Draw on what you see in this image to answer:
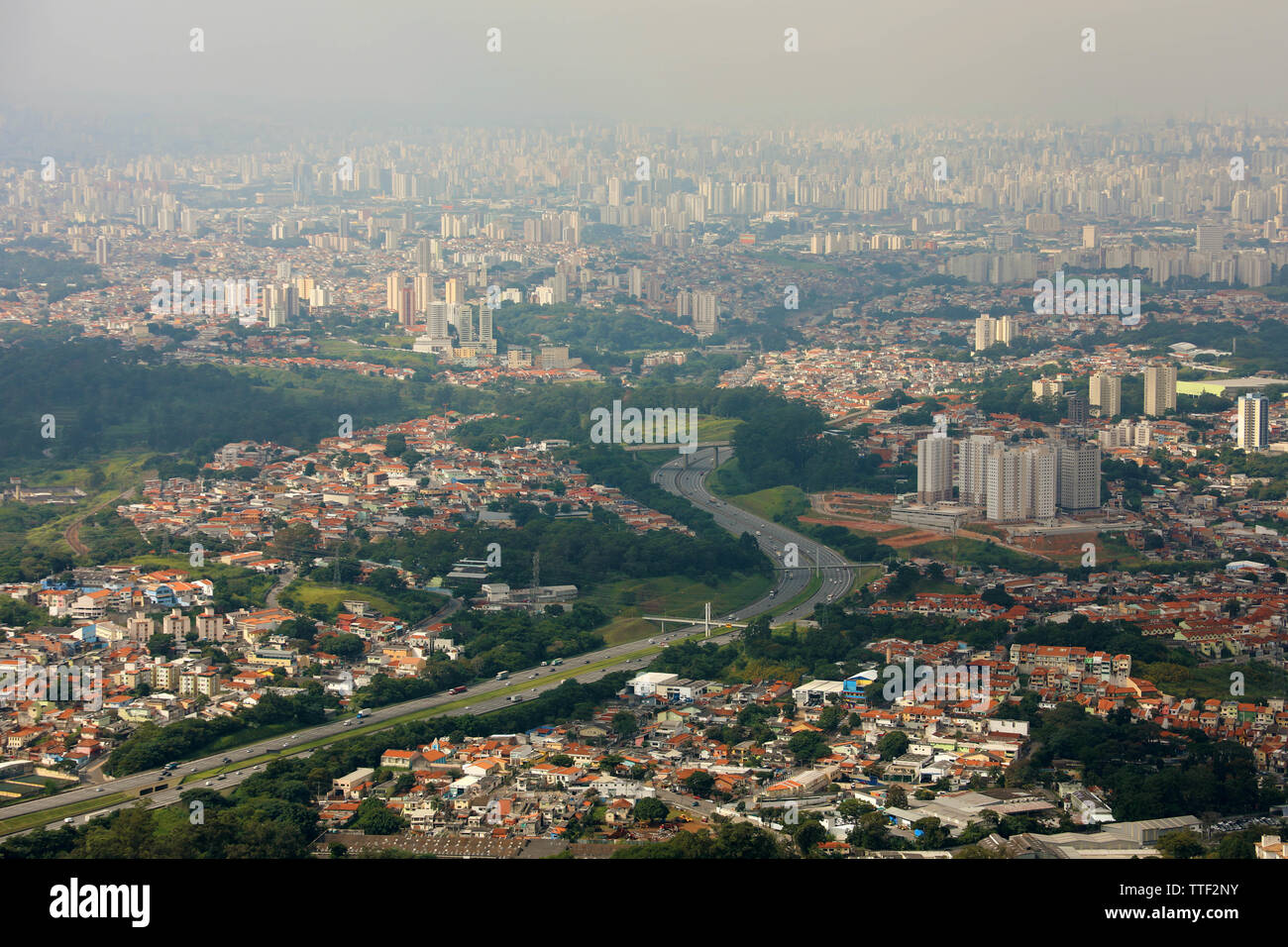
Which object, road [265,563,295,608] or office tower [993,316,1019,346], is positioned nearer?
road [265,563,295,608]

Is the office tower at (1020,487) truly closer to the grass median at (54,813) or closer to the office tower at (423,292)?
the grass median at (54,813)

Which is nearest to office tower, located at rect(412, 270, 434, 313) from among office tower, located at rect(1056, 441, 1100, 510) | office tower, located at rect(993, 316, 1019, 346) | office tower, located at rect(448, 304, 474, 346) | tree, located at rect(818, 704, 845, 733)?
office tower, located at rect(448, 304, 474, 346)

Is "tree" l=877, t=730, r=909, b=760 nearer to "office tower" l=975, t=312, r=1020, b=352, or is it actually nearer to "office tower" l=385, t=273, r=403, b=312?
"office tower" l=975, t=312, r=1020, b=352

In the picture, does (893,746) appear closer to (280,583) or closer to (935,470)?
(280,583)

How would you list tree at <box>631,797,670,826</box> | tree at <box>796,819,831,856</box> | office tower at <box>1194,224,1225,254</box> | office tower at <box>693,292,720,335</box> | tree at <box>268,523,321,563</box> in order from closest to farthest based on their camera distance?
tree at <box>796,819,831,856</box>, tree at <box>631,797,670,826</box>, tree at <box>268,523,321,563</box>, office tower at <box>693,292,720,335</box>, office tower at <box>1194,224,1225,254</box>

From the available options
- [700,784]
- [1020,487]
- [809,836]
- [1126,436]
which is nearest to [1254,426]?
[1126,436]

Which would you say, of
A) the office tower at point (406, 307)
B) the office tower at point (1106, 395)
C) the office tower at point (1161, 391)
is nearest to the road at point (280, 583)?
the office tower at point (1106, 395)
